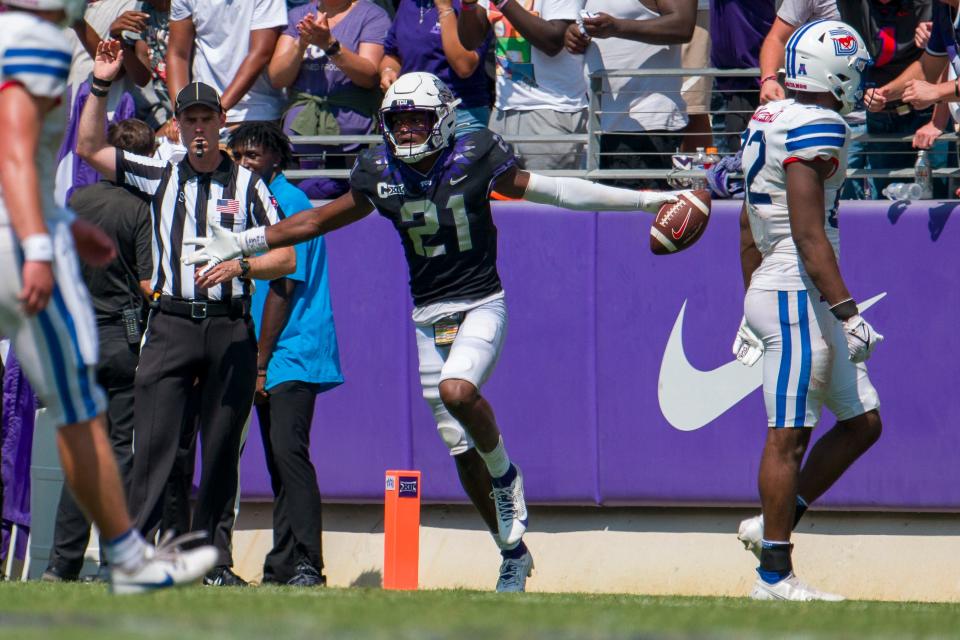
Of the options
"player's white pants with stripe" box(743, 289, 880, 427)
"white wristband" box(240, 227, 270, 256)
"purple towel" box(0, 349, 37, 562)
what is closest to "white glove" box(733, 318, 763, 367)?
"player's white pants with stripe" box(743, 289, 880, 427)

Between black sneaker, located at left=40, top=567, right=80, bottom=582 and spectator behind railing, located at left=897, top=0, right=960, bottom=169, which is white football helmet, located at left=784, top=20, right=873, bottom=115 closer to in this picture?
spectator behind railing, located at left=897, top=0, right=960, bottom=169

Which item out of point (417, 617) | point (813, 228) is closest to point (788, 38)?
point (813, 228)

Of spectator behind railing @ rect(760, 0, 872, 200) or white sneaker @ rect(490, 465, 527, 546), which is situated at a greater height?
spectator behind railing @ rect(760, 0, 872, 200)

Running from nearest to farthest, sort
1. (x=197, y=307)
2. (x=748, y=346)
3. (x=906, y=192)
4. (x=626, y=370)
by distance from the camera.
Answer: (x=748, y=346)
(x=197, y=307)
(x=906, y=192)
(x=626, y=370)

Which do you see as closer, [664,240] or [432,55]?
[664,240]

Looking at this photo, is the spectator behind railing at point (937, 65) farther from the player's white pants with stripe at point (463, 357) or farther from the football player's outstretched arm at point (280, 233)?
the football player's outstretched arm at point (280, 233)

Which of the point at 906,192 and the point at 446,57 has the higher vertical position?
the point at 446,57

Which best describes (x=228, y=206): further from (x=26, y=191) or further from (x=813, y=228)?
(x=26, y=191)

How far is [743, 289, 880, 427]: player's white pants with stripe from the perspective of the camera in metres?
5.90

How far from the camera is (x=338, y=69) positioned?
8492 millimetres

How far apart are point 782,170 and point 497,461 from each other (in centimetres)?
175

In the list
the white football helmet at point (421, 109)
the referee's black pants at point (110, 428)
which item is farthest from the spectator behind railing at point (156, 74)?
the white football helmet at point (421, 109)

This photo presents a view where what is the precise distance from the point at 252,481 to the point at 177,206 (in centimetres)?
188

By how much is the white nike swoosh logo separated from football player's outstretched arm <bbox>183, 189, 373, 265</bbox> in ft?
6.52
